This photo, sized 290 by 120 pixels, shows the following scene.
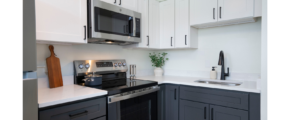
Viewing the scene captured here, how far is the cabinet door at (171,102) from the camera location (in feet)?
7.11

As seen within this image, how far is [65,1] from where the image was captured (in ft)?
5.11

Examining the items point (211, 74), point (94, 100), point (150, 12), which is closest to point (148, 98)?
point (94, 100)

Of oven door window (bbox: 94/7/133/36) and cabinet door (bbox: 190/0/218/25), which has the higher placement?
cabinet door (bbox: 190/0/218/25)

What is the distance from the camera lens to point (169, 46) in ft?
8.52

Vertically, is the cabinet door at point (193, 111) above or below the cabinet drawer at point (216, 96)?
below

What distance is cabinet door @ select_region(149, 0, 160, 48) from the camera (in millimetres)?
2533

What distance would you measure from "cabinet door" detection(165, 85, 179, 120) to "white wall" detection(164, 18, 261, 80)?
0.65 m

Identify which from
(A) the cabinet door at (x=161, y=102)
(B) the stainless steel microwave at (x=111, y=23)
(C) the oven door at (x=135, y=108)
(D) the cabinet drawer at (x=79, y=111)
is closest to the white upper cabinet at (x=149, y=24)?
(B) the stainless steel microwave at (x=111, y=23)

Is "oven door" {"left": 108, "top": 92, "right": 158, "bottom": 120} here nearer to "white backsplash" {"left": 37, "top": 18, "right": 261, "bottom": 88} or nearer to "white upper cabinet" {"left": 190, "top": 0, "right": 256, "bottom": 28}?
"white backsplash" {"left": 37, "top": 18, "right": 261, "bottom": 88}

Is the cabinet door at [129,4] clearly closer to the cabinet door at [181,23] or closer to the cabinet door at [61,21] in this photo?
the cabinet door at [61,21]

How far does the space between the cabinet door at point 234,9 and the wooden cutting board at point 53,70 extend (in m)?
2.01

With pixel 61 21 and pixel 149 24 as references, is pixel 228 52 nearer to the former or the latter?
pixel 149 24
